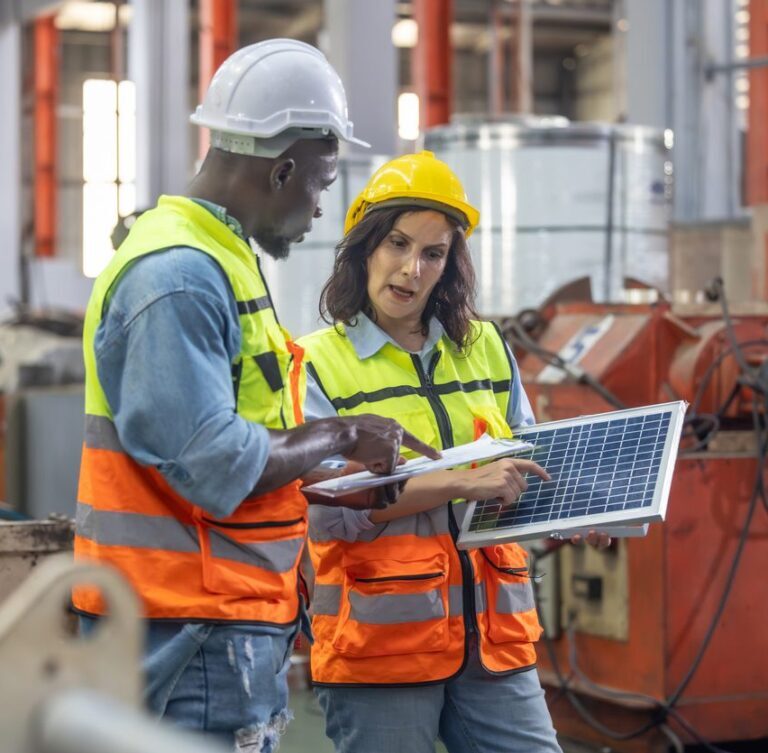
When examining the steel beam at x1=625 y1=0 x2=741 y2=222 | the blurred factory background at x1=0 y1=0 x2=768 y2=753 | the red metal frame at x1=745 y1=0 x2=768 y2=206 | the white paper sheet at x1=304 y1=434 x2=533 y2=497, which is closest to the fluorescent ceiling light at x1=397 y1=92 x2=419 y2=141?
the blurred factory background at x1=0 y1=0 x2=768 y2=753

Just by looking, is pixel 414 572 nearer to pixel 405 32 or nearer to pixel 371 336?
pixel 371 336

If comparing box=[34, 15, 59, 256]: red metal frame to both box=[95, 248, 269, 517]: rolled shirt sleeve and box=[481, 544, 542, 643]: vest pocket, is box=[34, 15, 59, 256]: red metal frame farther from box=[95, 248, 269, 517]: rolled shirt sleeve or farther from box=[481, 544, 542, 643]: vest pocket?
box=[95, 248, 269, 517]: rolled shirt sleeve

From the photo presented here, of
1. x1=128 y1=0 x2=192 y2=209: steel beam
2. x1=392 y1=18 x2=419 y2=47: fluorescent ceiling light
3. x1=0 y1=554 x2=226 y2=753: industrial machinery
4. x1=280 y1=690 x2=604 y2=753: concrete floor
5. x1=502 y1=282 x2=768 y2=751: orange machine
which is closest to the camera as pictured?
x1=0 y1=554 x2=226 y2=753: industrial machinery

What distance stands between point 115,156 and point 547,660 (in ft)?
60.4

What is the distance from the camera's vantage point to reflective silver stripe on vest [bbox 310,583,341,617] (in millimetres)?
2625

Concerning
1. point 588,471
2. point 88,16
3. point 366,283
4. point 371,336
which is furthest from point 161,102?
point 588,471

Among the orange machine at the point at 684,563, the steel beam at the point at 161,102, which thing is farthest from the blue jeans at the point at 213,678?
the steel beam at the point at 161,102

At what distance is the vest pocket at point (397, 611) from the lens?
2523mm

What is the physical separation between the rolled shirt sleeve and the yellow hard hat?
82cm

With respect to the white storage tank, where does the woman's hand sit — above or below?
below

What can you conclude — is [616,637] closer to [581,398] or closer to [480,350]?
[581,398]

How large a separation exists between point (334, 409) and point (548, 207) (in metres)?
4.46

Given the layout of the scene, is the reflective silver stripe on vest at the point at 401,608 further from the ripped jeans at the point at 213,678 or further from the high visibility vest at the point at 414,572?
the ripped jeans at the point at 213,678

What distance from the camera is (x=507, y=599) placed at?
2.59 m
